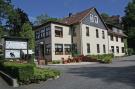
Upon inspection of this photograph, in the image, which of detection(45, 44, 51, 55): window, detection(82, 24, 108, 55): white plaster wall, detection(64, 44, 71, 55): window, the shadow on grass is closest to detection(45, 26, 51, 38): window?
detection(45, 44, 51, 55): window

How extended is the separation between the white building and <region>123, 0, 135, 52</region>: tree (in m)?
20.2

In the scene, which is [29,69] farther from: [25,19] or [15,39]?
[25,19]

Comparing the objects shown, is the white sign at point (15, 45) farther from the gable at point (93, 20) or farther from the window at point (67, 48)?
the gable at point (93, 20)

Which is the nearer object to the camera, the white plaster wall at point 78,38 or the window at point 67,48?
the window at point 67,48

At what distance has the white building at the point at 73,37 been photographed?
4069 centimetres

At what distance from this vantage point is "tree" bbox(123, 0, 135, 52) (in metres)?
68.6

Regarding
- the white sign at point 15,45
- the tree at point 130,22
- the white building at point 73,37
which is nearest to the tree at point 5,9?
the white building at point 73,37

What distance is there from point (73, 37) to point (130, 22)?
117ft

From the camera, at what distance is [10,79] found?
56.9 feet

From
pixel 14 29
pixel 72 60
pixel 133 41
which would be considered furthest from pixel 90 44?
pixel 133 41

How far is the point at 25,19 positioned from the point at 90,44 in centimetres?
1741

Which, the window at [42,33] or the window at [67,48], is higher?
the window at [42,33]

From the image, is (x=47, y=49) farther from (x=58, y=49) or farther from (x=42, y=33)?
(x=42, y=33)

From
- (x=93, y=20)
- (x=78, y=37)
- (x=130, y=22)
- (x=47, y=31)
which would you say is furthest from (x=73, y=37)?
(x=130, y=22)
